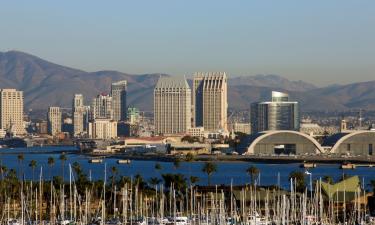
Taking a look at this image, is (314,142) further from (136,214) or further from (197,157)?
(136,214)

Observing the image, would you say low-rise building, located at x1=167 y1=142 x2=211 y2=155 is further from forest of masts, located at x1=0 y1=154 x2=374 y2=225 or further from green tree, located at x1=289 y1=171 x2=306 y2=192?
forest of masts, located at x1=0 y1=154 x2=374 y2=225

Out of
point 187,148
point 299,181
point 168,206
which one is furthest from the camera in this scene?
point 187,148

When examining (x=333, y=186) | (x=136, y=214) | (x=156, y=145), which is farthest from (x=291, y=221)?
(x=156, y=145)

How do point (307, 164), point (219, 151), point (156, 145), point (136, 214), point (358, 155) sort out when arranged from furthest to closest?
1. point (156, 145)
2. point (219, 151)
3. point (358, 155)
4. point (307, 164)
5. point (136, 214)

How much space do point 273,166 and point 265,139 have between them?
23768 millimetres

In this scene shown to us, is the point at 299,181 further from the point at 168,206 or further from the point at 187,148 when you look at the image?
the point at 187,148

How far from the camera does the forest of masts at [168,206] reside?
47.0m

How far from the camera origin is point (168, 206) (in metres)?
57.0

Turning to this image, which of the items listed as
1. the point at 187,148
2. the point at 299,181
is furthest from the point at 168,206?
the point at 187,148

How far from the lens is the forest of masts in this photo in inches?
1850

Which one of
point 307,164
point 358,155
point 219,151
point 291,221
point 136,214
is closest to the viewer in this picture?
point 291,221

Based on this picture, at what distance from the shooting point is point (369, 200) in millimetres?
58344

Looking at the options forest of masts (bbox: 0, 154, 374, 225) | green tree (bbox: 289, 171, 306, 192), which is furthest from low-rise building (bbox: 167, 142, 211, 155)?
forest of masts (bbox: 0, 154, 374, 225)

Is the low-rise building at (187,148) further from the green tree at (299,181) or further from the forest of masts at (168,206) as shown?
the forest of masts at (168,206)
